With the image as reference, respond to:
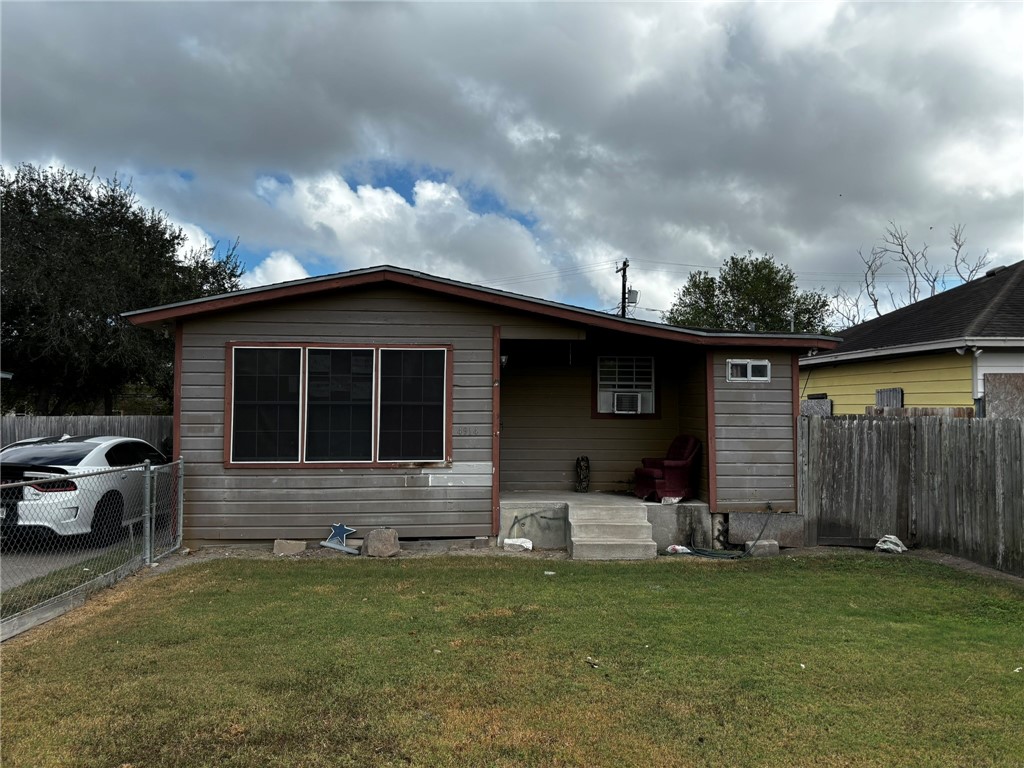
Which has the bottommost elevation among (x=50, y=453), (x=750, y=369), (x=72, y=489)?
(x=72, y=489)

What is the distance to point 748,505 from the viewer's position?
26.4 feet

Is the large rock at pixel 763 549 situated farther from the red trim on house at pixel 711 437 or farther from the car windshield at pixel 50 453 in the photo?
the car windshield at pixel 50 453

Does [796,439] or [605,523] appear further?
[796,439]

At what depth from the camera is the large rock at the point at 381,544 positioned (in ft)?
23.6

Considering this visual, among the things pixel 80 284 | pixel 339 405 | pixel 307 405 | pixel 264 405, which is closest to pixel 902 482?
pixel 339 405

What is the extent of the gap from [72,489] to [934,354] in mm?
12185

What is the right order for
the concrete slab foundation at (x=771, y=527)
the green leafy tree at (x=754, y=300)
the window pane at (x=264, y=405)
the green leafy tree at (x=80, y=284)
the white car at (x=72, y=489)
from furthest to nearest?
the green leafy tree at (x=754, y=300), the green leafy tree at (x=80, y=284), the concrete slab foundation at (x=771, y=527), the window pane at (x=264, y=405), the white car at (x=72, y=489)

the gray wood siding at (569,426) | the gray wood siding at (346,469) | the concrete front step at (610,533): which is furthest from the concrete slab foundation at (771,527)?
the gray wood siding at (346,469)

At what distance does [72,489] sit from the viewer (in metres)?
6.79

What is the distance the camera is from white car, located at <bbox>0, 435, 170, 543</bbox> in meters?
6.57

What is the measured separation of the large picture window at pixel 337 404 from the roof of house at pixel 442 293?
61 centimetres

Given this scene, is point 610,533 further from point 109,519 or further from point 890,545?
point 109,519

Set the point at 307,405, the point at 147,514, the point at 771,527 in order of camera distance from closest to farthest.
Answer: the point at 147,514 < the point at 307,405 < the point at 771,527

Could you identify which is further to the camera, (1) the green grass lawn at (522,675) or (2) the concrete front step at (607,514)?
(2) the concrete front step at (607,514)
